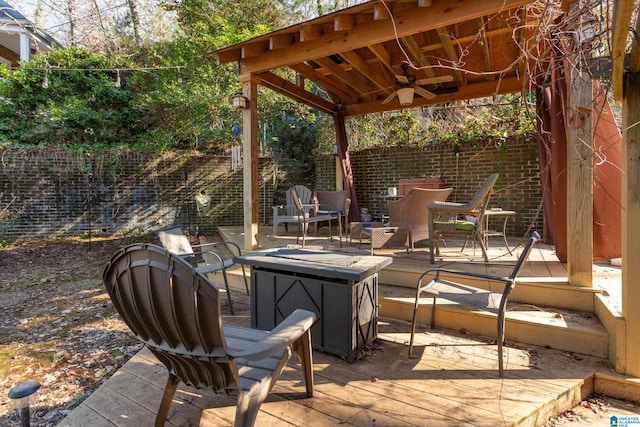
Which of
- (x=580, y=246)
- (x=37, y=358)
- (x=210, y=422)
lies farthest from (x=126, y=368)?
(x=580, y=246)

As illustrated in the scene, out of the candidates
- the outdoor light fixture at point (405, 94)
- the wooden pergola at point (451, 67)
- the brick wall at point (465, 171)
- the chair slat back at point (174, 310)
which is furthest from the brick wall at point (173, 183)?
the chair slat back at point (174, 310)

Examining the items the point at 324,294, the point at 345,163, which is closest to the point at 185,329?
the point at 324,294

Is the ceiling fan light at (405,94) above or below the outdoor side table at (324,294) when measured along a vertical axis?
above

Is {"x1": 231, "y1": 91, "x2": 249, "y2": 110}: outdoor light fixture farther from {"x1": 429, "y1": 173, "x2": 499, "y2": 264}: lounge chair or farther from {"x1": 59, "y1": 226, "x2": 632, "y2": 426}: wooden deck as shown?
{"x1": 59, "y1": 226, "x2": 632, "y2": 426}: wooden deck

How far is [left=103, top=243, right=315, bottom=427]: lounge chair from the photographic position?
1261 millimetres

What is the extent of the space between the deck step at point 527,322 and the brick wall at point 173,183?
3528 mm

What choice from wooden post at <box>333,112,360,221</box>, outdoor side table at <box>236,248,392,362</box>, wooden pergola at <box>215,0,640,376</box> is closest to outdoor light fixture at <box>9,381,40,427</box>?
outdoor side table at <box>236,248,392,362</box>

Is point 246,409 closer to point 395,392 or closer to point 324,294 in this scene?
point 395,392

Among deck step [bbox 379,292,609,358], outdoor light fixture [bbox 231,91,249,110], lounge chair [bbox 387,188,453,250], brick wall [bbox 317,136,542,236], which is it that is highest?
outdoor light fixture [bbox 231,91,249,110]

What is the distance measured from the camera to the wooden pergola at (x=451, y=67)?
6.48 feet

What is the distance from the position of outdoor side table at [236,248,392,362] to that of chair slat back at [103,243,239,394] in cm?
95

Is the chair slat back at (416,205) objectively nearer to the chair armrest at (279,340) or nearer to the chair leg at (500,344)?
the chair leg at (500,344)

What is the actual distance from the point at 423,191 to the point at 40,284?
5.36 metres

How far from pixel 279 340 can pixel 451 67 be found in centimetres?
199
